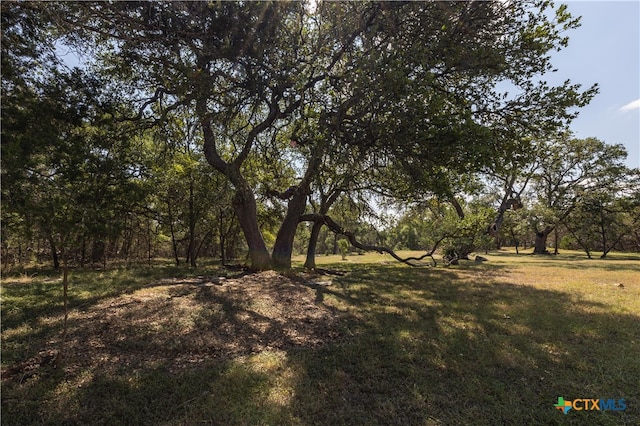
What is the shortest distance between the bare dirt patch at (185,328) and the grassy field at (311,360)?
3 cm

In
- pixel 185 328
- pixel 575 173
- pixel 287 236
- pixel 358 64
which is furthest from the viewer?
pixel 575 173

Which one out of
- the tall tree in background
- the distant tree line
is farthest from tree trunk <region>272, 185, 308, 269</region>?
the tall tree in background

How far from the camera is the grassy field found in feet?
9.24

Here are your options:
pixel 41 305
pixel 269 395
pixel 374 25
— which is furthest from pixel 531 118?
pixel 41 305

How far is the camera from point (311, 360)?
3848 millimetres

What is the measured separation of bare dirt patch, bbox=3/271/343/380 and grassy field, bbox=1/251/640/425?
0.03m

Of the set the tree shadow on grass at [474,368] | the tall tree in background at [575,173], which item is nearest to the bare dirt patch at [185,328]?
the tree shadow on grass at [474,368]

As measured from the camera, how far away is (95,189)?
4.41 metres

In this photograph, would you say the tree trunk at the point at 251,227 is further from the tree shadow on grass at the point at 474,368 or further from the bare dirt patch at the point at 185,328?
the tree shadow on grass at the point at 474,368

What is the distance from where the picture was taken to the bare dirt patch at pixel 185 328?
379 centimetres

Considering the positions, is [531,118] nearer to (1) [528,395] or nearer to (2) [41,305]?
(1) [528,395]

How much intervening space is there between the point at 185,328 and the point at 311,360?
2189mm

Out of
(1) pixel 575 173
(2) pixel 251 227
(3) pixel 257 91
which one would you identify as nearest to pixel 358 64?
(3) pixel 257 91

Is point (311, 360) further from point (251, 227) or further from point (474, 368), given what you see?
point (251, 227)
